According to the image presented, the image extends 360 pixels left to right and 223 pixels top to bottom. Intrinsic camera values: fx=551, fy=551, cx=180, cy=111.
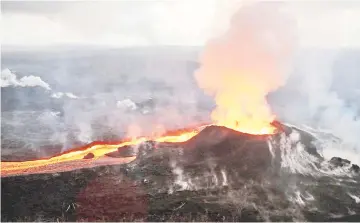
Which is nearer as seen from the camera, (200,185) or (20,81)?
(200,185)

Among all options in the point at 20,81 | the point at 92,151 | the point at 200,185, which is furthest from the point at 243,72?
the point at 20,81

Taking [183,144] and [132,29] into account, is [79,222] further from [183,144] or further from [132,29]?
[132,29]

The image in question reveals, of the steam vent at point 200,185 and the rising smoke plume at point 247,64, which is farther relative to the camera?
the rising smoke plume at point 247,64

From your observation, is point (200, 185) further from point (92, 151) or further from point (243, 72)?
point (243, 72)

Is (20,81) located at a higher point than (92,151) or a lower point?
higher

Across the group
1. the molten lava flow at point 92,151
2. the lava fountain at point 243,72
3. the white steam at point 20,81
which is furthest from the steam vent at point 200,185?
the white steam at point 20,81

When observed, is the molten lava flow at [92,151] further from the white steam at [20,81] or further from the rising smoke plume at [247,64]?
the white steam at [20,81]
